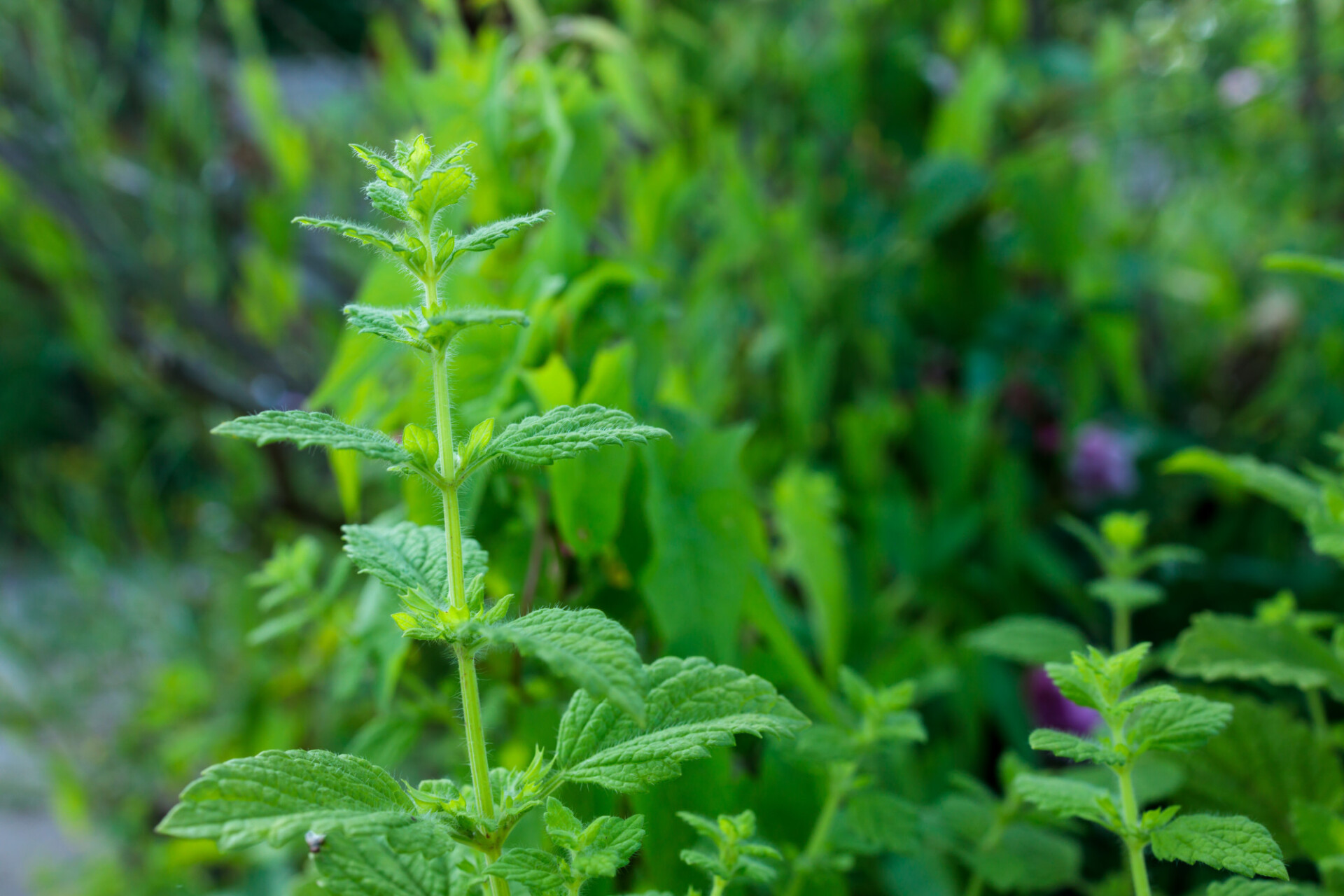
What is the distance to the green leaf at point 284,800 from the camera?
0.14 m

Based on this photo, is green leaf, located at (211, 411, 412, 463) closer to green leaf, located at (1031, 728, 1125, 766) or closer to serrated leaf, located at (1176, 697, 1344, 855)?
green leaf, located at (1031, 728, 1125, 766)

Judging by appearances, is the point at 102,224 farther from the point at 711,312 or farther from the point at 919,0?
the point at 919,0

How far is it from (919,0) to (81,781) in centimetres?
123

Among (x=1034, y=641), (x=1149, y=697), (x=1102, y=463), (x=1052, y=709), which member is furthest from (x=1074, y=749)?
(x=1102, y=463)

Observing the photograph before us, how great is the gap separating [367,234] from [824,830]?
0.67 ft

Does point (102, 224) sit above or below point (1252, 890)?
above

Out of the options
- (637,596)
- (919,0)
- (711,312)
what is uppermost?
(919,0)

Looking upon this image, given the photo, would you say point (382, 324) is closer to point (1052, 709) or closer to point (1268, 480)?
point (1268, 480)

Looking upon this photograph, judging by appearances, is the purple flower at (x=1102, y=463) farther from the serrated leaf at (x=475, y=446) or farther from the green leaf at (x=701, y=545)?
the serrated leaf at (x=475, y=446)

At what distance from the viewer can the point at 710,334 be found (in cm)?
60

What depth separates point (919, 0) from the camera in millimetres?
869

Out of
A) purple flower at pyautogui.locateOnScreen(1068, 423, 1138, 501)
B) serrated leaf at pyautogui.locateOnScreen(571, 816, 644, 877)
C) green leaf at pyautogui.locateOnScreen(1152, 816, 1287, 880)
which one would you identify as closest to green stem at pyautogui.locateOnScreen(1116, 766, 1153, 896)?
green leaf at pyautogui.locateOnScreen(1152, 816, 1287, 880)

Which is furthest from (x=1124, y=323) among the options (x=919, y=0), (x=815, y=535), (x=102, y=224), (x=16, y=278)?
(x=16, y=278)

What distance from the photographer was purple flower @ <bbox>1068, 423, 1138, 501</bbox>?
77 cm
